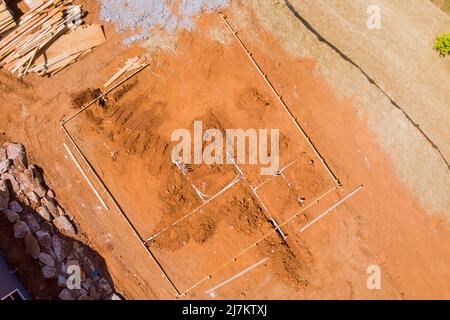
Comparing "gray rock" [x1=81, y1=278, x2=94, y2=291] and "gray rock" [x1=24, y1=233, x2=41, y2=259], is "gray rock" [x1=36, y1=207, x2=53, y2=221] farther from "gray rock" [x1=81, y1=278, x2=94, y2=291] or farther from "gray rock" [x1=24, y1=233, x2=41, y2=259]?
"gray rock" [x1=81, y1=278, x2=94, y2=291]

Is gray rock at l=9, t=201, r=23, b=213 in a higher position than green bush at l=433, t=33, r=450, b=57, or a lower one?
higher

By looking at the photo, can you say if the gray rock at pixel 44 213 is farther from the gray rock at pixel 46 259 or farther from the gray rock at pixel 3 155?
the gray rock at pixel 3 155

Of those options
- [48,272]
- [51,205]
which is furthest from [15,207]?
[48,272]

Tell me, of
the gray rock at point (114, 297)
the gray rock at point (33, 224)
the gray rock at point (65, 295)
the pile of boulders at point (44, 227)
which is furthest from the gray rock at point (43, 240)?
the gray rock at point (114, 297)

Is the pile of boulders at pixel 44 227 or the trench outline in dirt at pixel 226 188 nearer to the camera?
the pile of boulders at pixel 44 227

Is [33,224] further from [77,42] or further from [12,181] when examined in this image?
[77,42]

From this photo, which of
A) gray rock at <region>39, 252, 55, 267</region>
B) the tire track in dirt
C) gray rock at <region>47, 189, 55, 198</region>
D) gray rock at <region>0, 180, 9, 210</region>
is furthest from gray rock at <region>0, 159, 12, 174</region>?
the tire track in dirt
